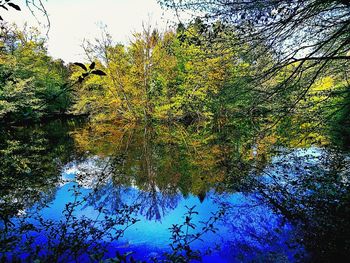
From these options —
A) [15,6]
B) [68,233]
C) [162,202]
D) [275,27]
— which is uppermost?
[275,27]

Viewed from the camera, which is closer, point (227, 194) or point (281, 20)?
point (281, 20)

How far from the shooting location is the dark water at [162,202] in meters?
4.30

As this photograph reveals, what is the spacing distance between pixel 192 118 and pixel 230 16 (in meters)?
20.7

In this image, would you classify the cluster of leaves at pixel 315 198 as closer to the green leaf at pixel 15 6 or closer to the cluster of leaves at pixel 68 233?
the cluster of leaves at pixel 68 233

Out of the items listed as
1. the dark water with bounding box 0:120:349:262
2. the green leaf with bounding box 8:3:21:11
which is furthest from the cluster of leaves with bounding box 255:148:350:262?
the green leaf with bounding box 8:3:21:11

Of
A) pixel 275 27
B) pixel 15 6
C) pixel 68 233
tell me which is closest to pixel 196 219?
pixel 68 233

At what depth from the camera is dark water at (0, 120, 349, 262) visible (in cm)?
430

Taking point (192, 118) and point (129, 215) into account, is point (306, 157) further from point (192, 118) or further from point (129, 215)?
point (192, 118)

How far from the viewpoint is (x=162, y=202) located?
6.52m

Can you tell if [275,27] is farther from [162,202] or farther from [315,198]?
[162,202]

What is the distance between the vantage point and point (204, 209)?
6.07 m

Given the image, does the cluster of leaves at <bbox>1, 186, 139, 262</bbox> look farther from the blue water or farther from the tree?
the tree

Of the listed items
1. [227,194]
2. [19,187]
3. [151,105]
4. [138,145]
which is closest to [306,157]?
[227,194]

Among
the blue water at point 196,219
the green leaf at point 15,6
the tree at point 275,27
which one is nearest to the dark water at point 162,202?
the blue water at point 196,219
